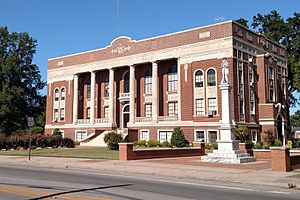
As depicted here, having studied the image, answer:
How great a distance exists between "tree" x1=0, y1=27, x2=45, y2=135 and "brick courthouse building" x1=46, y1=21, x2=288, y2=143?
540 inches

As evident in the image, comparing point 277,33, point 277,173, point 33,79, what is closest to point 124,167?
point 277,173

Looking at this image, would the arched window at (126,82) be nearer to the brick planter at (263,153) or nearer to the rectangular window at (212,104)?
the rectangular window at (212,104)

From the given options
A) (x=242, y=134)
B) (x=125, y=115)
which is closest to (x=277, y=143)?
(x=242, y=134)

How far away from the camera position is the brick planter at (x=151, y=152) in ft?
80.1

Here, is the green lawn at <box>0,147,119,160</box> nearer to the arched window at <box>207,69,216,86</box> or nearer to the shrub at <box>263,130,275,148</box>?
the arched window at <box>207,69,216,86</box>

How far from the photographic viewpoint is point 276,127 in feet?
143

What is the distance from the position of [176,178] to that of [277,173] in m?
4.95

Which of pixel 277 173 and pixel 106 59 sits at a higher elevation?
pixel 106 59

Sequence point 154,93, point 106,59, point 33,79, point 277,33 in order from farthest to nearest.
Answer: point 33,79
point 277,33
point 106,59
point 154,93

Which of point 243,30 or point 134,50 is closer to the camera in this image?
point 243,30

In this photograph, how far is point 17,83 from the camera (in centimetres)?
7188

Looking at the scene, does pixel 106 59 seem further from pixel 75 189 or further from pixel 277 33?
pixel 75 189

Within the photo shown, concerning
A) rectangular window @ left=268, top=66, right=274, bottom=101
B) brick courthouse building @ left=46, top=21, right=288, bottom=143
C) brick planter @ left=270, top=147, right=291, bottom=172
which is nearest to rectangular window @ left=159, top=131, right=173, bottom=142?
brick courthouse building @ left=46, top=21, right=288, bottom=143

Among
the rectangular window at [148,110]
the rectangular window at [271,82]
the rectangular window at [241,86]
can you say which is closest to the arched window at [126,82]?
the rectangular window at [148,110]
